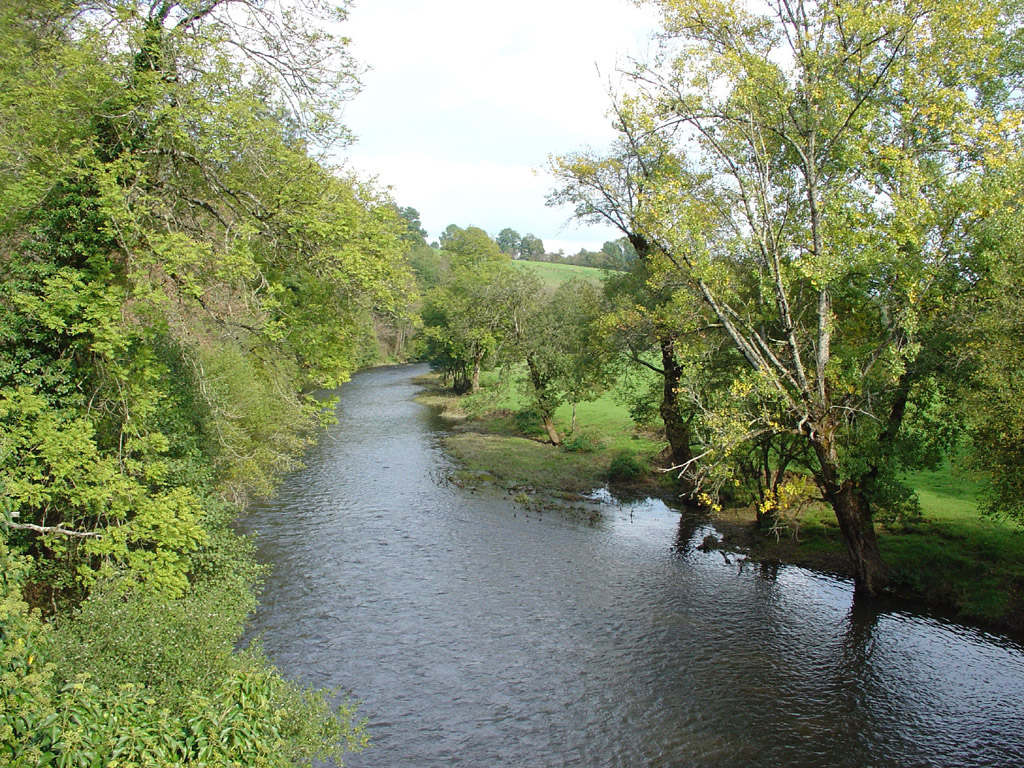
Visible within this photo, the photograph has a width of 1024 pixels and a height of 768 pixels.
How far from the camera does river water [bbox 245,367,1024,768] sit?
13.7 meters

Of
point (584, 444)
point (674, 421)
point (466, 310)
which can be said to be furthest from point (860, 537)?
point (466, 310)

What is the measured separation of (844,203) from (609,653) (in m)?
13.7

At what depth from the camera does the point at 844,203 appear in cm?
1745

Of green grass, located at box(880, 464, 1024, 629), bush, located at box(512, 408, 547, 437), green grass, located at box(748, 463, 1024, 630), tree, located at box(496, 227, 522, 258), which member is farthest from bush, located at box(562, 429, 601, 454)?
tree, located at box(496, 227, 522, 258)

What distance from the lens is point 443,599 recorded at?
20.0 metres

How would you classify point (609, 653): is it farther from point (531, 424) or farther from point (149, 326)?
point (531, 424)

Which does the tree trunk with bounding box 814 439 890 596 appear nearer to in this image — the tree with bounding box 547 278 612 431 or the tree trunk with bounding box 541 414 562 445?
the tree with bounding box 547 278 612 431

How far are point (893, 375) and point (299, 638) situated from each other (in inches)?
684

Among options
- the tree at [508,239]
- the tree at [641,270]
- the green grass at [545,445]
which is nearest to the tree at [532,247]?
the tree at [508,239]

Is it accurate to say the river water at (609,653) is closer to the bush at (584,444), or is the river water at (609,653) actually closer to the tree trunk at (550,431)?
the bush at (584,444)

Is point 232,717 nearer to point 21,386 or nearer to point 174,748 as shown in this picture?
point 174,748

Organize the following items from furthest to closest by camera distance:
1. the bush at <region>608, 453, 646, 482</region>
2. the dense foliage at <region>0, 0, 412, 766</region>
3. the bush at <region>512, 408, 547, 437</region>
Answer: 1. the bush at <region>512, 408, 547, 437</region>
2. the bush at <region>608, 453, 646, 482</region>
3. the dense foliage at <region>0, 0, 412, 766</region>

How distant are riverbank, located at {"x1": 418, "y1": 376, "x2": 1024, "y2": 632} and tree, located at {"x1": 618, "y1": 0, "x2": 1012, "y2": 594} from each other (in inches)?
83.6

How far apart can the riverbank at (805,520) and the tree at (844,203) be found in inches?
83.6
